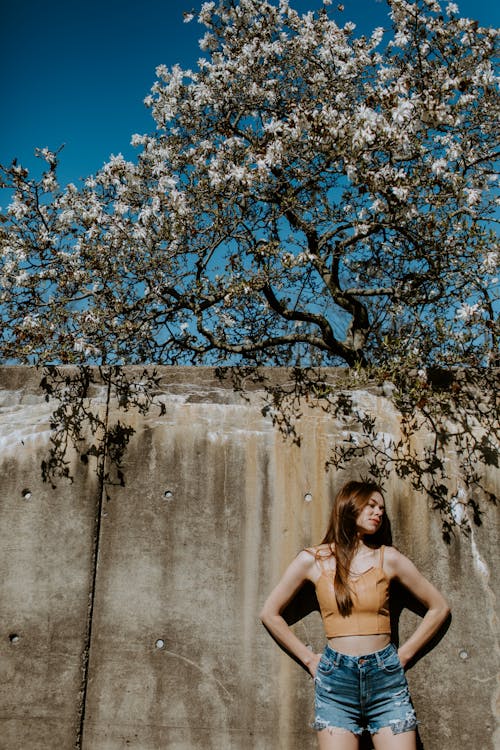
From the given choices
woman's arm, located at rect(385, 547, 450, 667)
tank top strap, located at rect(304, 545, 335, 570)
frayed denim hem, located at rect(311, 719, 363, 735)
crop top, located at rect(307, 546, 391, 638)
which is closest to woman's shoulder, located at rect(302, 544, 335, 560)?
tank top strap, located at rect(304, 545, 335, 570)

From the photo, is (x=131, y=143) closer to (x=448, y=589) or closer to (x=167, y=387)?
(x=167, y=387)

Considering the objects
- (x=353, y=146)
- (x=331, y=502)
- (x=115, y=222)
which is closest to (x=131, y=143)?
(x=115, y=222)

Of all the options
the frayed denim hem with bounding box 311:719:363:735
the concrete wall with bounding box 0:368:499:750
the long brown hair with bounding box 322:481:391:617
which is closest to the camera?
the frayed denim hem with bounding box 311:719:363:735

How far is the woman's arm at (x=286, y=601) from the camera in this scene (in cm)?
288

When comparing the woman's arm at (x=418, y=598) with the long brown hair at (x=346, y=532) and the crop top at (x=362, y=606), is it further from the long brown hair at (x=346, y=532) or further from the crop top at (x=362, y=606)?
the long brown hair at (x=346, y=532)

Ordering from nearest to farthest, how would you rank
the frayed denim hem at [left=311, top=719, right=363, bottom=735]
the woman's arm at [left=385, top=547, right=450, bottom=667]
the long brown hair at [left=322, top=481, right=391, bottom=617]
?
the frayed denim hem at [left=311, top=719, right=363, bottom=735] < the long brown hair at [left=322, top=481, right=391, bottom=617] < the woman's arm at [left=385, top=547, right=450, bottom=667]

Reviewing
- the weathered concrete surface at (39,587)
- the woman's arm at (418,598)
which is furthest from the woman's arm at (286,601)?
the weathered concrete surface at (39,587)

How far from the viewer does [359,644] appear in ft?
8.63

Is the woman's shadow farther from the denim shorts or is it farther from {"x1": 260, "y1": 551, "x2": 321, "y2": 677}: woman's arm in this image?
the denim shorts

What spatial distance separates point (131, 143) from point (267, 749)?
16.8 ft

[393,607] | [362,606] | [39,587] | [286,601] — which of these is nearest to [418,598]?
[393,607]

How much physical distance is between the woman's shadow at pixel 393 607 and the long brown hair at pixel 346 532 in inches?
10.0

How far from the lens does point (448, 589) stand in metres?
3.02

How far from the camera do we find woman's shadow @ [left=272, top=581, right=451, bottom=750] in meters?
2.97
